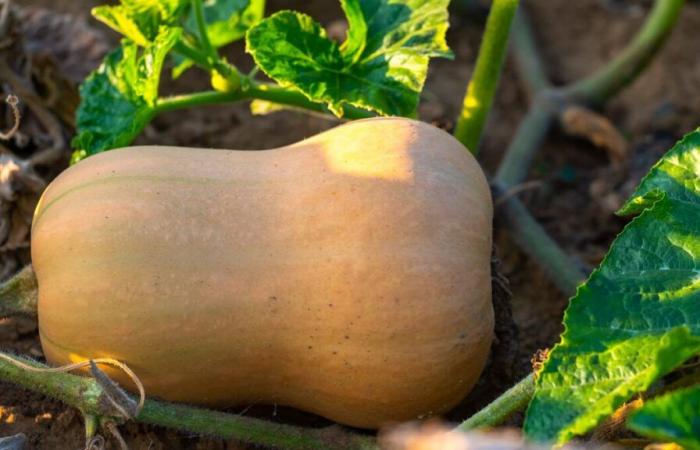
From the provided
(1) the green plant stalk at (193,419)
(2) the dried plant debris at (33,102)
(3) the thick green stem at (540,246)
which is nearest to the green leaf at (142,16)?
(2) the dried plant debris at (33,102)

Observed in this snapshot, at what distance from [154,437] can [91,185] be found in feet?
1.38

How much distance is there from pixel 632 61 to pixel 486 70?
0.89m

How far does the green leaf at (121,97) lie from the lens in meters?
1.79

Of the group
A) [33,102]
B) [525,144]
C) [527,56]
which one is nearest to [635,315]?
[525,144]

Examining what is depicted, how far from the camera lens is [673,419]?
3.52 ft

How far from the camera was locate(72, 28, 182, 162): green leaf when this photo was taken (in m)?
1.79

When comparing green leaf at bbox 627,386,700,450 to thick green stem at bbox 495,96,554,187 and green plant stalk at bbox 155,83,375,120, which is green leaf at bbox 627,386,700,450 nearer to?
green plant stalk at bbox 155,83,375,120

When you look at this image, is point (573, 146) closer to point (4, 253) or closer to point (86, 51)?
point (86, 51)

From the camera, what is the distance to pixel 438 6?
72.3 inches

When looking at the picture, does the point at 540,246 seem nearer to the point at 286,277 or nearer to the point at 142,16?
the point at 286,277

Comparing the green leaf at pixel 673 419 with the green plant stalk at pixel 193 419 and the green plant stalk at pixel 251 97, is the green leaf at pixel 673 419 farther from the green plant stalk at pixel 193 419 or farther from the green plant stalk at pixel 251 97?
the green plant stalk at pixel 251 97

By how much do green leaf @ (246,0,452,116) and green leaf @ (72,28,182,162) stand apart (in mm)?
188

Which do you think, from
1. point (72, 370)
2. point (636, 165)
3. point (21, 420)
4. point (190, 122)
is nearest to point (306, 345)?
point (72, 370)

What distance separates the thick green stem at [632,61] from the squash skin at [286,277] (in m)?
1.22
